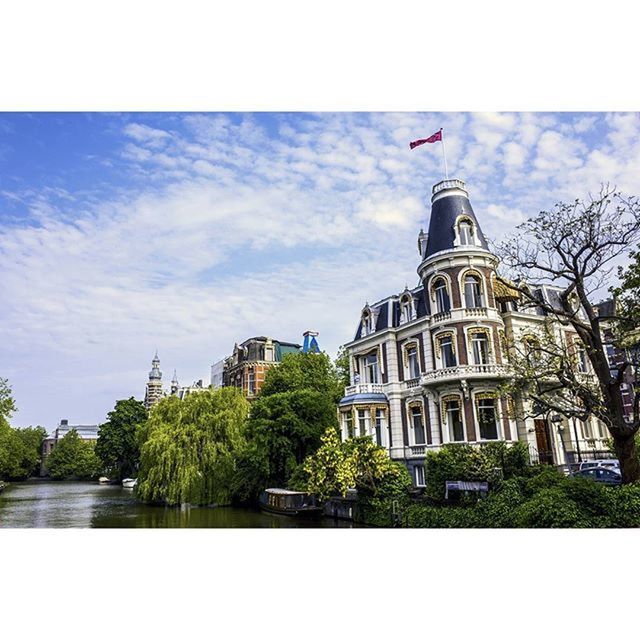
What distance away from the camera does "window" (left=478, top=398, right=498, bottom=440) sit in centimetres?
1353

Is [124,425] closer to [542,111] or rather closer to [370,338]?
[370,338]

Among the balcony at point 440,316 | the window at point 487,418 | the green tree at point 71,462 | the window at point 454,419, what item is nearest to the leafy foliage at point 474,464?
the window at point 487,418

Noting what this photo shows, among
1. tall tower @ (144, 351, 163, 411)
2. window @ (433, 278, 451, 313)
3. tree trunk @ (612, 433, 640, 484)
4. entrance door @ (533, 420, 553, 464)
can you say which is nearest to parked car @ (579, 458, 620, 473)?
entrance door @ (533, 420, 553, 464)

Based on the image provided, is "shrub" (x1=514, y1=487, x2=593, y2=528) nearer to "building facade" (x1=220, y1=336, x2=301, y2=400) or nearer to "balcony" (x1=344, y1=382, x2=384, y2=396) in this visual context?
"balcony" (x1=344, y1=382, x2=384, y2=396)

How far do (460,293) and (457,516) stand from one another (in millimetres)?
6029

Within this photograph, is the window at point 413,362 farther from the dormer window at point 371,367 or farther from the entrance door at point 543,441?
the entrance door at point 543,441

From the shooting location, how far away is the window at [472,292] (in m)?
14.2

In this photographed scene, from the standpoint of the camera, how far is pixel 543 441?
1427 cm

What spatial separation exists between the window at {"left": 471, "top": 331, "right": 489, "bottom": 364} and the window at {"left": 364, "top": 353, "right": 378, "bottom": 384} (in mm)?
3948

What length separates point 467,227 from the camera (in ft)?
48.3

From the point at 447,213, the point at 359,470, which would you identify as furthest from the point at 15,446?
the point at 447,213

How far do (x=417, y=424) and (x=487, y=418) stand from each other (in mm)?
2460

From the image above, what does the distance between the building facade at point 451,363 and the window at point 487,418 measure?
26 millimetres
